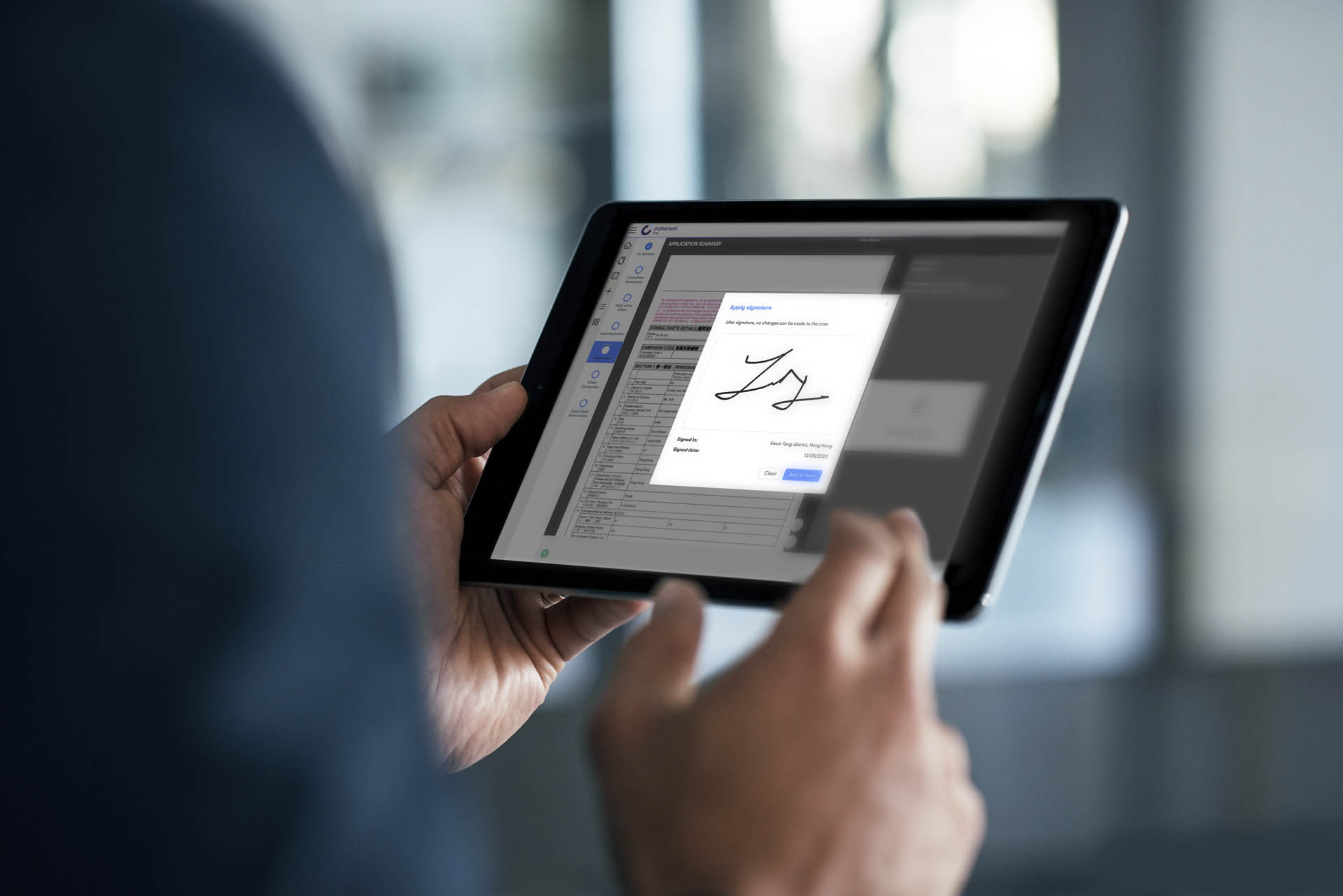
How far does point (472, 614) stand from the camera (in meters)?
0.86

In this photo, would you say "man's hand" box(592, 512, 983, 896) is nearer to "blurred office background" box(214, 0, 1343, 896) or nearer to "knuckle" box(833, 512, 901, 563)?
"knuckle" box(833, 512, 901, 563)

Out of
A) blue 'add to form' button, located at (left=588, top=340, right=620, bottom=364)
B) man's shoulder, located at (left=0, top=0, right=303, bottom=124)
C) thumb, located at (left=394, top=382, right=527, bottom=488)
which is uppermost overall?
man's shoulder, located at (left=0, top=0, right=303, bottom=124)

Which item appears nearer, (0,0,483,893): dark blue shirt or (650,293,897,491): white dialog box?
(0,0,483,893): dark blue shirt

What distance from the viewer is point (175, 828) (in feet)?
0.87

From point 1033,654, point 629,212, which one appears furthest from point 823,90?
point 629,212

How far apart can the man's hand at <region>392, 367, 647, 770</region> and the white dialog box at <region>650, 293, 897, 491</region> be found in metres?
0.14

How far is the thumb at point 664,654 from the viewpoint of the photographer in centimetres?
46

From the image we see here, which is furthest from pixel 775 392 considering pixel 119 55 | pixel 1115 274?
pixel 1115 274

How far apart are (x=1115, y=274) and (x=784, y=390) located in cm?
170

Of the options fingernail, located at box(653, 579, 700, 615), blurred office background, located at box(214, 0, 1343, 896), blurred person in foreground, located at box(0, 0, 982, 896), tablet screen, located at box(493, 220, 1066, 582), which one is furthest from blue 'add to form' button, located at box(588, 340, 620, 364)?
blurred office background, located at box(214, 0, 1343, 896)

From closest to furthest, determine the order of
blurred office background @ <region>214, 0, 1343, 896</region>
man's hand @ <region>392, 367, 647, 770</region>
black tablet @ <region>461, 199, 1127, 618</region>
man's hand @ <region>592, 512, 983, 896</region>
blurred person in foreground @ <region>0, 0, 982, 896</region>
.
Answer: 1. blurred person in foreground @ <region>0, 0, 982, 896</region>
2. man's hand @ <region>592, 512, 983, 896</region>
3. black tablet @ <region>461, 199, 1127, 618</region>
4. man's hand @ <region>392, 367, 647, 770</region>
5. blurred office background @ <region>214, 0, 1343, 896</region>

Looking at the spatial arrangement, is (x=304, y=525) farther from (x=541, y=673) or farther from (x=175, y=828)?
(x=541, y=673)
